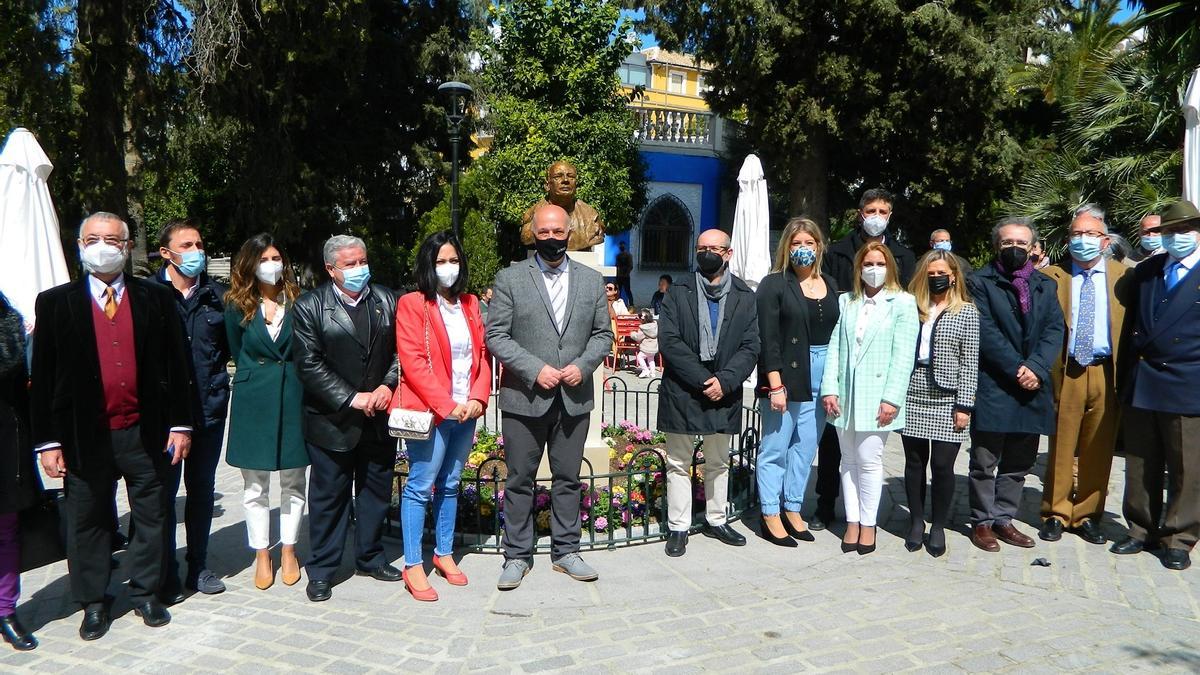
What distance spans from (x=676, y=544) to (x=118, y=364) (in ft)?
10.6

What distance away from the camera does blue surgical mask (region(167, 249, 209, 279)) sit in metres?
4.55

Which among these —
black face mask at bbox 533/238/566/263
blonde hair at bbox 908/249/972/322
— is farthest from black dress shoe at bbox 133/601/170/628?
blonde hair at bbox 908/249/972/322

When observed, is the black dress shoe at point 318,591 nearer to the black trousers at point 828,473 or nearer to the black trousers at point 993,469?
the black trousers at point 828,473

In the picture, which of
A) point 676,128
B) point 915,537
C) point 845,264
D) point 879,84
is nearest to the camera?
point 915,537

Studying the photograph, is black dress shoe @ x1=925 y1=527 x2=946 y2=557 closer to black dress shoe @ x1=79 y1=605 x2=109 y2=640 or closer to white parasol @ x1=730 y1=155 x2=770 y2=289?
white parasol @ x1=730 y1=155 x2=770 y2=289

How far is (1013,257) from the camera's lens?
5359 millimetres

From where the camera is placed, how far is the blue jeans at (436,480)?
181 inches

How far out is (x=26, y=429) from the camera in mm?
4086

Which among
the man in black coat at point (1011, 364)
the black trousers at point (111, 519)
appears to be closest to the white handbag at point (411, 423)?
the black trousers at point (111, 519)

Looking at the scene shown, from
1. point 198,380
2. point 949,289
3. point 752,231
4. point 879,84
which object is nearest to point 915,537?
point 949,289

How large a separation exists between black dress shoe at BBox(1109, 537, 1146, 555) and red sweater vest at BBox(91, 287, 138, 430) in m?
5.77

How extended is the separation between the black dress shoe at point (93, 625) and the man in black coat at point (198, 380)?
14.8 inches

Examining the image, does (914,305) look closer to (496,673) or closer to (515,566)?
(515,566)

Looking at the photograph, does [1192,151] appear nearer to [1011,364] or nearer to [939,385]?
[1011,364]
